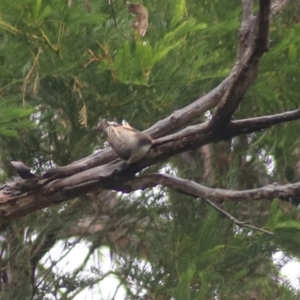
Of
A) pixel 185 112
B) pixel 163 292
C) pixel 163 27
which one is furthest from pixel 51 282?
pixel 185 112

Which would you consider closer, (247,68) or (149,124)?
(247,68)

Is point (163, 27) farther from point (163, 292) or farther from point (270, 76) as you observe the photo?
point (163, 292)

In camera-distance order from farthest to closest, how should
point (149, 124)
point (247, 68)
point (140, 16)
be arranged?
point (149, 124) < point (140, 16) < point (247, 68)

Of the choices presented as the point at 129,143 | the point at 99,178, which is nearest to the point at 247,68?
the point at 129,143

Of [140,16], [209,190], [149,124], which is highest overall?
[149,124]

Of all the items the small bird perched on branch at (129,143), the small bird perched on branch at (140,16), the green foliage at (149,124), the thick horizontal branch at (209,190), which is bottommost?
the thick horizontal branch at (209,190)

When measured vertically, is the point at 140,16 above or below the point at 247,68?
above

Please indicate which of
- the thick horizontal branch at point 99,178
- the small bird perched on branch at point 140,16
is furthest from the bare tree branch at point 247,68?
the small bird perched on branch at point 140,16

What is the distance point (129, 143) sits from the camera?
50.4 inches

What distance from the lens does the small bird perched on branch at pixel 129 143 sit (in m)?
1.28

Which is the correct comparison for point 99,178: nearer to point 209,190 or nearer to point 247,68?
point 209,190

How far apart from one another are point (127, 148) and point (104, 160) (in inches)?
5.3

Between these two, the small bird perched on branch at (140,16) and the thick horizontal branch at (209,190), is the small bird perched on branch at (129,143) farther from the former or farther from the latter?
the small bird perched on branch at (140,16)

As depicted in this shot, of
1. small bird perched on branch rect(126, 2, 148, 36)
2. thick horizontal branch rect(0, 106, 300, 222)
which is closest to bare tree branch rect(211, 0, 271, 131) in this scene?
thick horizontal branch rect(0, 106, 300, 222)
